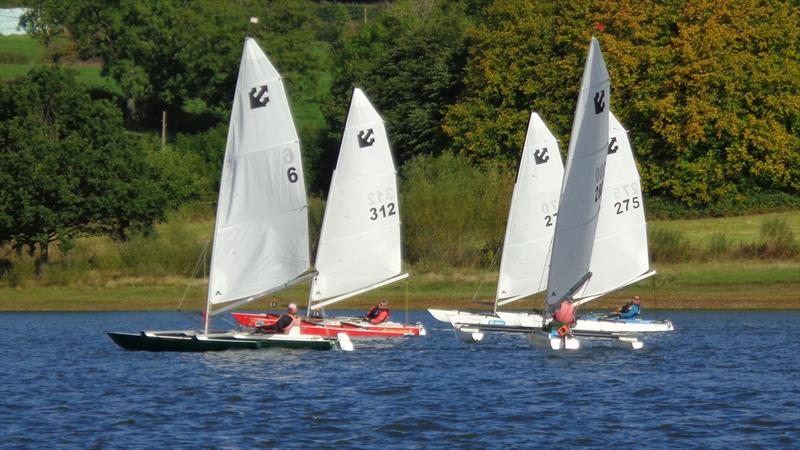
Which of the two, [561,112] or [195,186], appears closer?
[561,112]

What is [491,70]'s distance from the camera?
94188mm

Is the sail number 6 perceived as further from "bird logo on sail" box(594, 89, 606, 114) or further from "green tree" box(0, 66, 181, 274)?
"green tree" box(0, 66, 181, 274)

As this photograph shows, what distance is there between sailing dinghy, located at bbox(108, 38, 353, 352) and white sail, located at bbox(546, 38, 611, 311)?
702 centimetres

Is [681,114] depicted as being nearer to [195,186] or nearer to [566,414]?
[195,186]

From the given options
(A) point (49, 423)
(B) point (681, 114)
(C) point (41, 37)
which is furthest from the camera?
(C) point (41, 37)

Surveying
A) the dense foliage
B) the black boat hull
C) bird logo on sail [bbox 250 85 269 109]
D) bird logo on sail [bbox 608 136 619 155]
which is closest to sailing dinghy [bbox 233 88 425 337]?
bird logo on sail [bbox 250 85 269 109]

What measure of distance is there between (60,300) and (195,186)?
90.1 ft

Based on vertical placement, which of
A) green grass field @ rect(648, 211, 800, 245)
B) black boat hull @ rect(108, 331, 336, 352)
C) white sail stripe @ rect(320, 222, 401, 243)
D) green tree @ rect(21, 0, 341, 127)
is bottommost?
black boat hull @ rect(108, 331, 336, 352)

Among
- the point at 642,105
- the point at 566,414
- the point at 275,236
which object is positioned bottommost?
the point at 566,414

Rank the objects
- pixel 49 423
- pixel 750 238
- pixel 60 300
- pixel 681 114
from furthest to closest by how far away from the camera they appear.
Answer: pixel 681 114 → pixel 750 238 → pixel 60 300 → pixel 49 423

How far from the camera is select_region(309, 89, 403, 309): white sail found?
5662cm

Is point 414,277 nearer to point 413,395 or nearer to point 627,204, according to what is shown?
point 627,204

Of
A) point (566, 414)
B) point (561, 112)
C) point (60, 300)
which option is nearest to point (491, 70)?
point (561, 112)

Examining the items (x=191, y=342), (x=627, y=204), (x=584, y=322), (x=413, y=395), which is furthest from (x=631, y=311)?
(x=413, y=395)
